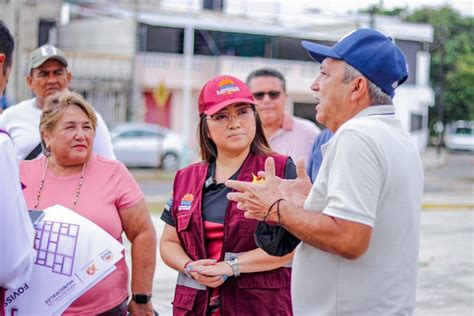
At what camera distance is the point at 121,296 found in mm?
4426

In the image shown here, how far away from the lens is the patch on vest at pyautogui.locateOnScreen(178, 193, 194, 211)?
13.6 feet

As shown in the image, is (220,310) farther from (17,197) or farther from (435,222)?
(435,222)

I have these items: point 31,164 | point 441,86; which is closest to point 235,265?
point 31,164

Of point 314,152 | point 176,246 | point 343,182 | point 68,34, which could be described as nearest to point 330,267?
point 343,182

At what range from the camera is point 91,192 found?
4.38m

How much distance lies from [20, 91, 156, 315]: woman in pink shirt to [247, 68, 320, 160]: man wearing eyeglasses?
189 cm

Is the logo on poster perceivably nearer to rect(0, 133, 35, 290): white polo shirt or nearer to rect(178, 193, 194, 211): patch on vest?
rect(178, 193, 194, 211): patch on vest

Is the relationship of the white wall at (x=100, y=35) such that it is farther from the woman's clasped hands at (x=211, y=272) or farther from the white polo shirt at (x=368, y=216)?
the white polo shirt at (x=368, y=216)

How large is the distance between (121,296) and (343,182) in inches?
74.2

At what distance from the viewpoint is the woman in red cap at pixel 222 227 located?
4.00m

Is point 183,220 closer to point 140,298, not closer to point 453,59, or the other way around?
point 140,298

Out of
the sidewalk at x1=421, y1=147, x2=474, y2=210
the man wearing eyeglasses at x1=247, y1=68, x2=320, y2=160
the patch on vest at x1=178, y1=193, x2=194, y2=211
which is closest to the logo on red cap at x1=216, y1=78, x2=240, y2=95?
the patch on vest at x1=178, y1=193, x2=194, y2=211

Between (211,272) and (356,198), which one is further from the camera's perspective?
(211,272)

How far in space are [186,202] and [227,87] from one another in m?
0.60
